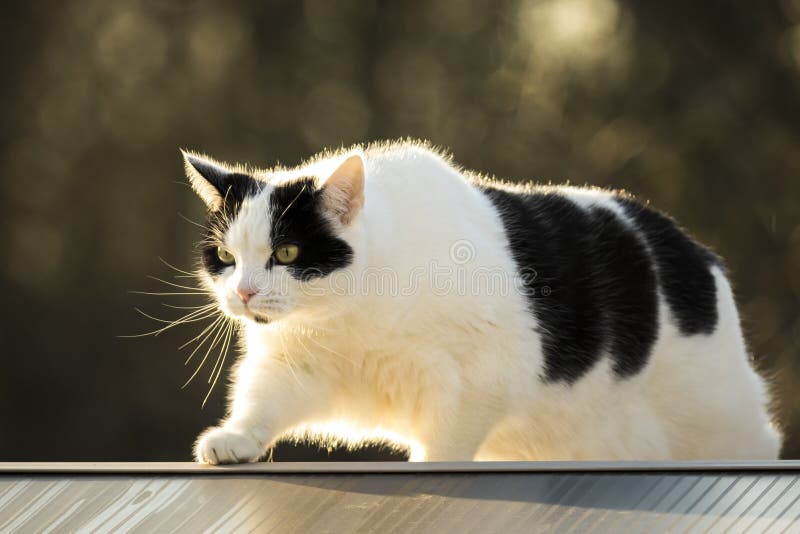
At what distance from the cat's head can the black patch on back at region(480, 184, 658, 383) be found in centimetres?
32

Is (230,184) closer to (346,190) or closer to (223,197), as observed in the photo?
(223,197)

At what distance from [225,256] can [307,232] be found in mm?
135

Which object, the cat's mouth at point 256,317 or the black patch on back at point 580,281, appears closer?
the cat's mouth at point 256,317

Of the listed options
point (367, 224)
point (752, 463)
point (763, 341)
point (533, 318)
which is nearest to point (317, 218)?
point (367, 224)

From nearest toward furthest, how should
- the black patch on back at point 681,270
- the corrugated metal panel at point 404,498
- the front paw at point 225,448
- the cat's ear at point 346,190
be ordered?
the corrugated metal panel at point 404,498 → the front paw at point 225,448 → the cat's ear at point 346,190 → the black patch on back at point 681,270

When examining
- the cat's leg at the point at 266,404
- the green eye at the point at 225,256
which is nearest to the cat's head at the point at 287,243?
the green eye at the point at 225,256

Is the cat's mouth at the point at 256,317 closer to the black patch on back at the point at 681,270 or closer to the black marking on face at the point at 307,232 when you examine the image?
the black marking on face at the point at 307,232

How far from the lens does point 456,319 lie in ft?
4.91

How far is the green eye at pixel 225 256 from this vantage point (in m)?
1.48

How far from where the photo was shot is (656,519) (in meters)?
0.98

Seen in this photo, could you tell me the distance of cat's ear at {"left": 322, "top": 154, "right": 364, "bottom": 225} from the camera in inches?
56.2

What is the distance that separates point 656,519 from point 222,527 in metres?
0.43

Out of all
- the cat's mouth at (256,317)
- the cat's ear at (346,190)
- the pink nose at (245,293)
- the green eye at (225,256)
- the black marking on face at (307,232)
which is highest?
the cat's ear at (346,190)

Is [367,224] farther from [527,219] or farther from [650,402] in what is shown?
[650,402]
